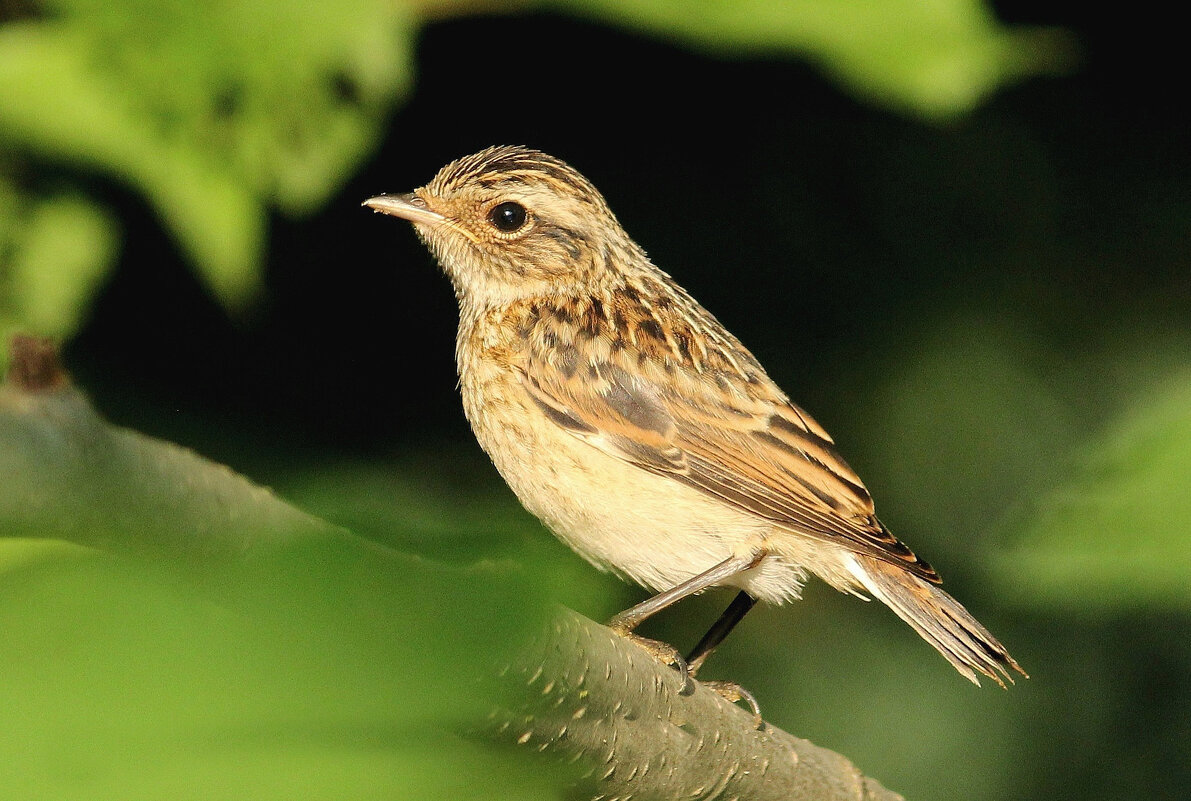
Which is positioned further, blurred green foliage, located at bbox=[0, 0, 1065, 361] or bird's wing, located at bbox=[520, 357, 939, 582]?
bird's wing, located at bbox=[520, 357, 939, 582]

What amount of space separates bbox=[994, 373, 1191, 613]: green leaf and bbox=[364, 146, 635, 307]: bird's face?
1.87 m

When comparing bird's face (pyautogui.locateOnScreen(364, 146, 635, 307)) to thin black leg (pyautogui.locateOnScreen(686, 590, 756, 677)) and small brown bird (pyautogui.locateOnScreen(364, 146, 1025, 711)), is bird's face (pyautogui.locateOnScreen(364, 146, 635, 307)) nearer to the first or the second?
small brown bird (pyautogui.locateOnScreen(364, 146, 1025, 711))

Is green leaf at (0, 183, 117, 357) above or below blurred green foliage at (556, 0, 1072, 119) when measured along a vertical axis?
below

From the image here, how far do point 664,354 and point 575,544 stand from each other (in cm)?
69

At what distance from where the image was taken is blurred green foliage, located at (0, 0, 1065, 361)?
3.63m

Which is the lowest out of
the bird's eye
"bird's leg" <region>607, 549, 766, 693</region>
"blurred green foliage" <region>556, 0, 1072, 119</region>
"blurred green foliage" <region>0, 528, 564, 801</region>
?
"bird's leg" <region>607, 549, 766, 693</region>

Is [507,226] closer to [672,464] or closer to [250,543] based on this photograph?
[672,464]

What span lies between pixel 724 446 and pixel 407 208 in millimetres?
1392

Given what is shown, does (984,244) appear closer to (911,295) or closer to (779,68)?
(911,295)

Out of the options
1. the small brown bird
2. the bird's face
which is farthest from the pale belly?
the bird's face

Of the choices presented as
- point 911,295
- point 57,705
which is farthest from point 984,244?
point 57,705

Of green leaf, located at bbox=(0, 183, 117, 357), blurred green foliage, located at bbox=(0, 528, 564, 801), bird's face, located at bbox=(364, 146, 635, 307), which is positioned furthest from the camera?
bird's face, located at bbox=(364, 146, 635, 307)

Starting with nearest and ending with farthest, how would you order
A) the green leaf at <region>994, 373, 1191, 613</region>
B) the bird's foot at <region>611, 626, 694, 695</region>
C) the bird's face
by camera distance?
the bird's foot at <region>611, 626, 694, 695</region>
the green leaf at <region>994, 373, 1191, 613</region>
the bird's face

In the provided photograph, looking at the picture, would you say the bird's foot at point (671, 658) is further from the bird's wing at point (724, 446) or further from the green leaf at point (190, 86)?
the green leaf at point (190, 86)
